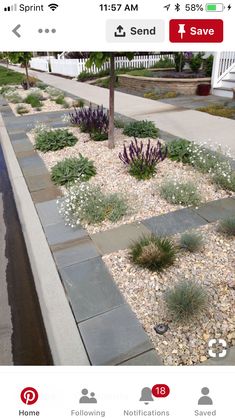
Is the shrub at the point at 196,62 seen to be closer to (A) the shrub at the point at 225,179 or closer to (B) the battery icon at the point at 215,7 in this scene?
(A) the shrub at the point at 225,179

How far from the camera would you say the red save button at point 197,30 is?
115 inches

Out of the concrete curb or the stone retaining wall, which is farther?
the stone retaining wall

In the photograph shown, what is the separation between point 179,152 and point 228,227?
2790mm

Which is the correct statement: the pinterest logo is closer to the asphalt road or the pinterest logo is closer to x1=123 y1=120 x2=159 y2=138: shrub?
the asphalt road

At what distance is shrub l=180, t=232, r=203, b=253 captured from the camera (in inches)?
157

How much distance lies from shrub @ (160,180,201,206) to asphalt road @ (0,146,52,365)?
239 centimetres

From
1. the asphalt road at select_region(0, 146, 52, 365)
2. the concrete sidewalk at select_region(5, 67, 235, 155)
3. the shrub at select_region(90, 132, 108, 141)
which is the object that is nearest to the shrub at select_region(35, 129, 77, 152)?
the shrub at select_region(90, 132, 108, 141)

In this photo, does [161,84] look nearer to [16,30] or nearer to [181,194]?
[181,194]

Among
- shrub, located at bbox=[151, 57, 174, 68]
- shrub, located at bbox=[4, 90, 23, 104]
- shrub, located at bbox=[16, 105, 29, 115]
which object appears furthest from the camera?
shrub, located at bbox=[151, 57, 174, 68]

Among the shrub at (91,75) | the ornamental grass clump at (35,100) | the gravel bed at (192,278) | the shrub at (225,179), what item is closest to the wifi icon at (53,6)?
the gravel bed at (192,278)

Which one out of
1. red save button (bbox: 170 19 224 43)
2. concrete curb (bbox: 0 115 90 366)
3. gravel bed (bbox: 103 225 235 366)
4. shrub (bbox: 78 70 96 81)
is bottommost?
concrete curb (bbox: 0 115 90 366)

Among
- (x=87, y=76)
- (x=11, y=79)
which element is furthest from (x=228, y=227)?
(x=11, y=79)

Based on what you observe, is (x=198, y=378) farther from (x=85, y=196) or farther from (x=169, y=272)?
(x=85, y=196)

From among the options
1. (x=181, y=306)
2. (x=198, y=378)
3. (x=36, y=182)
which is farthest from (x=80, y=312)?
(x=36, y=182)
